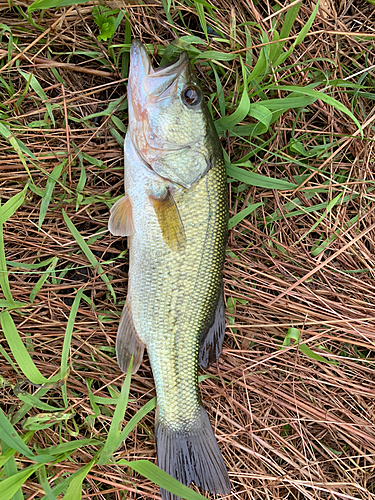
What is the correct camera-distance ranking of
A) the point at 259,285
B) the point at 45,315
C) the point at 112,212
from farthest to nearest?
the point at 259,285, the point at 45,315, the point at 112,212

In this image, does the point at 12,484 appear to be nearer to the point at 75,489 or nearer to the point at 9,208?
the point at 75,489

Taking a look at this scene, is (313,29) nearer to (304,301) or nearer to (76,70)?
(76,70)

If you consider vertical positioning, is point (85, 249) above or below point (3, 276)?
below

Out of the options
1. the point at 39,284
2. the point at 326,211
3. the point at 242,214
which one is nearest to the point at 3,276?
the point at 39,284

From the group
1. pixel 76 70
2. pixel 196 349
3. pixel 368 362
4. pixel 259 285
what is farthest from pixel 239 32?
pixel 368 362

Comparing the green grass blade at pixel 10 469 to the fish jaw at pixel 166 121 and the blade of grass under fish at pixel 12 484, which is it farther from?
the fish jaw at pixel 166 121

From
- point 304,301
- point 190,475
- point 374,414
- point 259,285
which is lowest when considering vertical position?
point 374,414

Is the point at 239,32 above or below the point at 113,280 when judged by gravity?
above
